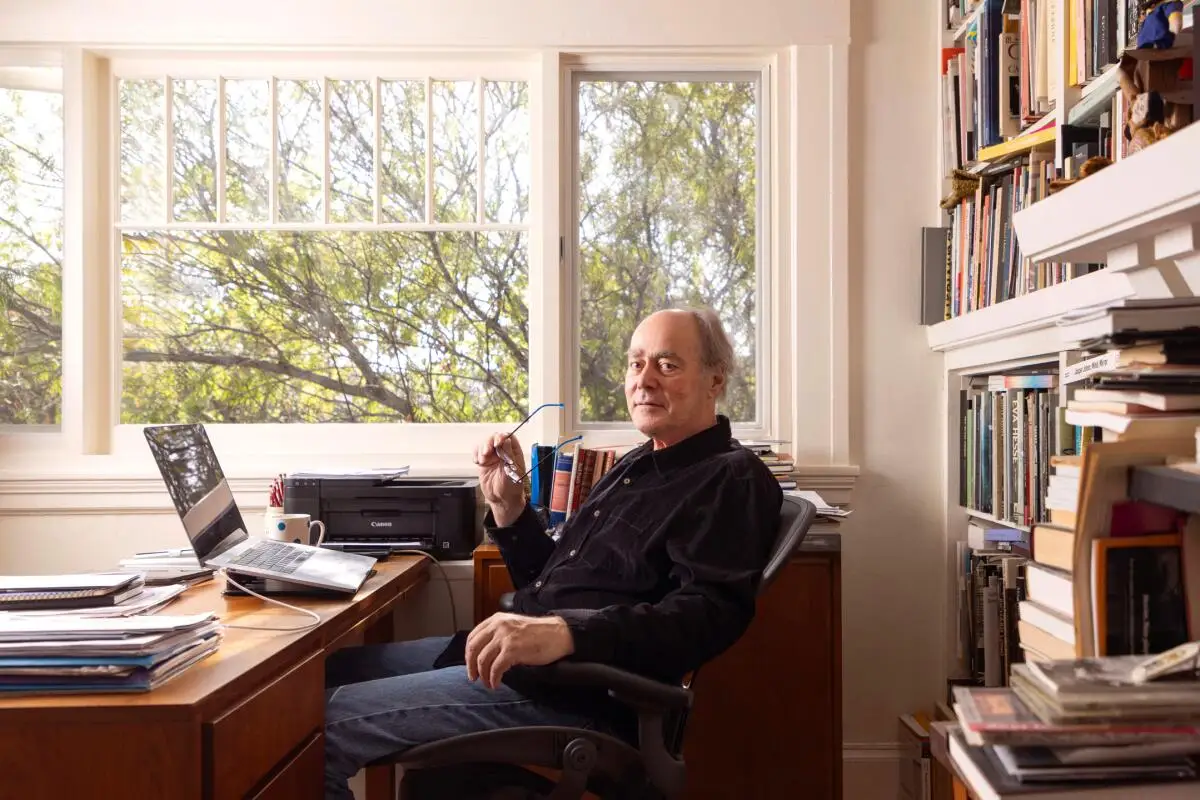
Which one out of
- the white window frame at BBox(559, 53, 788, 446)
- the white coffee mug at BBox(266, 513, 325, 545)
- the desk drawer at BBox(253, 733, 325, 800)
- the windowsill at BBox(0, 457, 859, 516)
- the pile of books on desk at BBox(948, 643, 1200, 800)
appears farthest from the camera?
the white window frame at BBox(559, 53, 788, 446)

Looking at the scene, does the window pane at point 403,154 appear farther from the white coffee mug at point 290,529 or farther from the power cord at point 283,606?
the power cord at point 283,606

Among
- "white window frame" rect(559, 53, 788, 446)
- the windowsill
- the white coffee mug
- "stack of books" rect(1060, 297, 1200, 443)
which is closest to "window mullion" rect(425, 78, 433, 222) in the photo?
"white window frame" rect(559, 53, 788, 446)

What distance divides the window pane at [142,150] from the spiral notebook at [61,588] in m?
1.68

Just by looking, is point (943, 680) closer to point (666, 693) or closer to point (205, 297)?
point (666, 693)

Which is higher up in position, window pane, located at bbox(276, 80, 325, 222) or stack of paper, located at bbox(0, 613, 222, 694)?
window pane, located at bbox(276, 80, 325, 222)

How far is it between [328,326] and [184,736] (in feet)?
6.42

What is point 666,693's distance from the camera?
1.41 meters

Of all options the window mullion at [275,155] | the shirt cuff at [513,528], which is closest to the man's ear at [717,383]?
the shirt cuff at [513,528]

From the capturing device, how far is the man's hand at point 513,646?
1.45 m

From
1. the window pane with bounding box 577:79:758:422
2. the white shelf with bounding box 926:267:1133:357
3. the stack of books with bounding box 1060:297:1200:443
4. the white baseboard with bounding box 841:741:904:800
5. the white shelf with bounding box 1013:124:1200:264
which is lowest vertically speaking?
the white baseboard with bounding box 841:741:904:800

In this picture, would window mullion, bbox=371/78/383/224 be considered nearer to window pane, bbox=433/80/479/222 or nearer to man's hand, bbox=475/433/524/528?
window pane, bbox=433/80/479/222

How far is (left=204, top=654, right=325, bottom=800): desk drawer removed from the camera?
1148 millimetres

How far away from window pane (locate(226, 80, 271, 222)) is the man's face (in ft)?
4.90

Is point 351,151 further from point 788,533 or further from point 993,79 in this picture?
point 788,533
